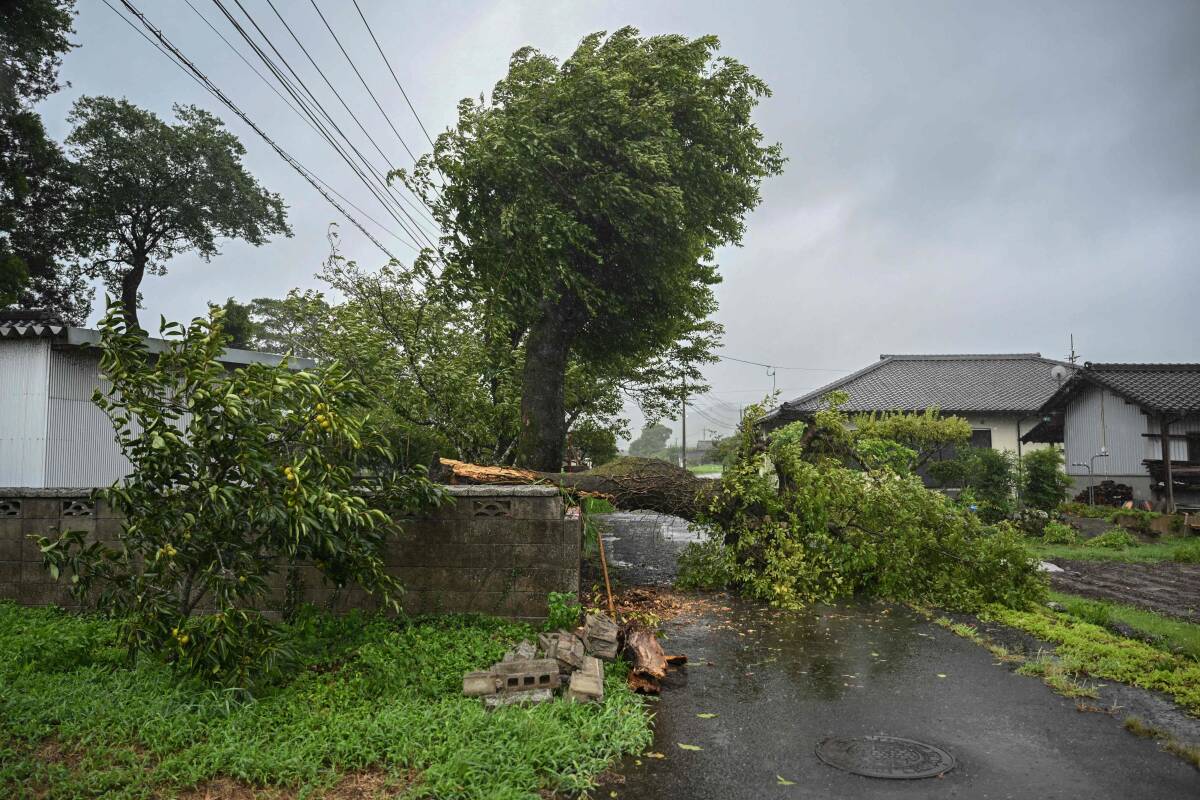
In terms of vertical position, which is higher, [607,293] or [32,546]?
[607,293]

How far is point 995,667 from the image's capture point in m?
5.66

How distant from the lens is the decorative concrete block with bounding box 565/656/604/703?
15.3ft

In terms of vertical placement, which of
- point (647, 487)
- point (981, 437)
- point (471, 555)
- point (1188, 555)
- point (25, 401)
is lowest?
point (1188, 555)

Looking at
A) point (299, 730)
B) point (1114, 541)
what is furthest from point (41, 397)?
point (1114, 541)

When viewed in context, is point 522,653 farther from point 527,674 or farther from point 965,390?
point 965,390

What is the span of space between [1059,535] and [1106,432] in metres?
6.73

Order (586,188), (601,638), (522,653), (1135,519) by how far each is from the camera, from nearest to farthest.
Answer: (522,653)
(601,638)
(586,188)
(1135,519)

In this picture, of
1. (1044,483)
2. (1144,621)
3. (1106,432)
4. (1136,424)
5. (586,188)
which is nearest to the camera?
(1144,621)

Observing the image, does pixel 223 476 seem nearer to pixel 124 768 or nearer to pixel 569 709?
pixel 124 768

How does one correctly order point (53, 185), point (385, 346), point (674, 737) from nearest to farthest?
point (674, 737) → point (385, 346) → point (53, 185)

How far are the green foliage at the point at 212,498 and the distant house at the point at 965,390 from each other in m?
22.4

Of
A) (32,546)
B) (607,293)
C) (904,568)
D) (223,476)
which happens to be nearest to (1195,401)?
(904,568)

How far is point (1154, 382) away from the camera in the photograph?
1795 centimetres

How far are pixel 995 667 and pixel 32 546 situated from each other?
334 inches
